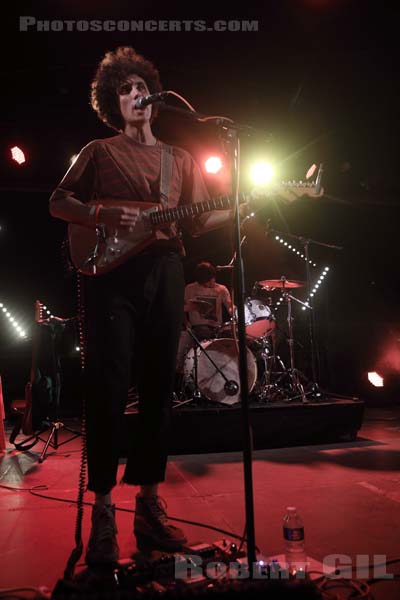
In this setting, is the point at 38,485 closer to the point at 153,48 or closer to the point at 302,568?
the point at 302,568

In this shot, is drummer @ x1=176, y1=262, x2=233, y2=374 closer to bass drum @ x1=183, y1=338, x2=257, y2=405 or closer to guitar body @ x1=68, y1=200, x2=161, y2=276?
bass drum @ x1=183, y1=338, x2=257, y2=405

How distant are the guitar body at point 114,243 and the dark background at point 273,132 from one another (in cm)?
224

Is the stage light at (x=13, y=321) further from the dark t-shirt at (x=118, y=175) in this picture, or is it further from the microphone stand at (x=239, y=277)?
the microphone stand at (x=239, y=277)

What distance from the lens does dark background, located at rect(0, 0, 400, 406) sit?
540cm

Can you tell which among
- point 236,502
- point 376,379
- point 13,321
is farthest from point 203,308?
point 376,379

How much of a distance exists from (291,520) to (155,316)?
1086 millimetres

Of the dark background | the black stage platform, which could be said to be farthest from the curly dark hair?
the black stage platform

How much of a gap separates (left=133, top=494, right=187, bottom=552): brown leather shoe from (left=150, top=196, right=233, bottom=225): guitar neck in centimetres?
133

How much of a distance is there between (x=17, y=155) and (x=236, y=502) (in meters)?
6.53

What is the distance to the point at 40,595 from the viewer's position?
1.14 metres

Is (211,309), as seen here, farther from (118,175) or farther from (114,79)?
(118,175)

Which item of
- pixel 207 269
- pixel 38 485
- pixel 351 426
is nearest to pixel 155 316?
pixel 38 485

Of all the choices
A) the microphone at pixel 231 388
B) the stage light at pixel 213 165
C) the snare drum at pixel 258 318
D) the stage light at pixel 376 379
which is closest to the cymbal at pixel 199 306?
the snare drum at pixel 258 318

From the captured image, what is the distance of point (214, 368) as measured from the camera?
5375mm
